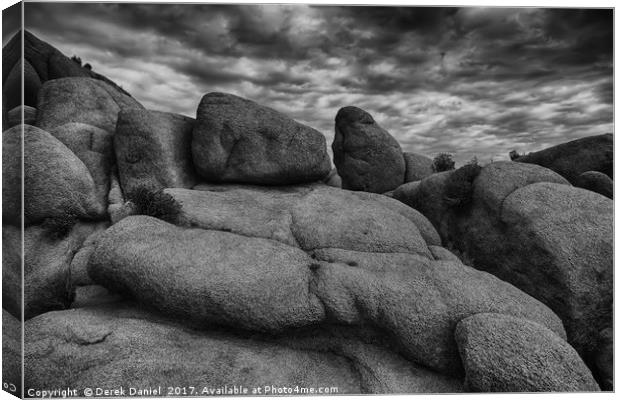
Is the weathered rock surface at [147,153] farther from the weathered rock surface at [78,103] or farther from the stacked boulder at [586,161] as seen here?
the stacked boulder at [586,161]

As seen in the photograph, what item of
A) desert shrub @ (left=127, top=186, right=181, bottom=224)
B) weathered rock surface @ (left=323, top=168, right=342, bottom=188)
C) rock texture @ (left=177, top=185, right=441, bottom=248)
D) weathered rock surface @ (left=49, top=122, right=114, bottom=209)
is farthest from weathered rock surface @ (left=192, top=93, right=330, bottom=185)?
weathered rock surface @ (left=323, top=168, right=342, bottom=188)

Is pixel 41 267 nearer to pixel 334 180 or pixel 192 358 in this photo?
pixel 192 358

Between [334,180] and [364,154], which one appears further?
[334,180]

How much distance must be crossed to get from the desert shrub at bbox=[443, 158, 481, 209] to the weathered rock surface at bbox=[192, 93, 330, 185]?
635 cm

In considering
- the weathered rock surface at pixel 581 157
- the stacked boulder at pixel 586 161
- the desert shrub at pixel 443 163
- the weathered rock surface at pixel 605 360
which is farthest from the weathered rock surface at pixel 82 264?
the desert shrub at pixel 443 163

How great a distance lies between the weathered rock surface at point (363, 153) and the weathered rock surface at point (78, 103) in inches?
480

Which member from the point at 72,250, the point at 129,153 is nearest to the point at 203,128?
the point at 129,153

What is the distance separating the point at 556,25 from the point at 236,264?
35.9ft

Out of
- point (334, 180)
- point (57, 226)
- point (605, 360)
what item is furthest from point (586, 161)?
point (57, 226)

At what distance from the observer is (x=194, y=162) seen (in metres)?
13.5

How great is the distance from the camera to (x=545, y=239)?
10.0m

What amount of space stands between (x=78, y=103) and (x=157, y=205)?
312 inches

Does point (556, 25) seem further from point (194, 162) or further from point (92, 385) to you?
point (92, 385)

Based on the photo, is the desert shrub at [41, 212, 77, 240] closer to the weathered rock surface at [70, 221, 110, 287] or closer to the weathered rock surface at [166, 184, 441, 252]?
the weathered rock surface at [70, 221, 110, 287]
